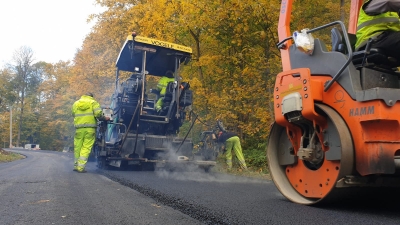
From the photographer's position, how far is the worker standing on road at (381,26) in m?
3.08

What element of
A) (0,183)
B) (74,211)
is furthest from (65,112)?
(74,211)

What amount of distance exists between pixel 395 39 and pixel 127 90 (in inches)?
245

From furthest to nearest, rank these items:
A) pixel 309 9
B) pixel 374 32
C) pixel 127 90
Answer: pixel 309 9 < pixel 127 90 < pixel 374 32

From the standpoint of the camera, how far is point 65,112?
110 feet

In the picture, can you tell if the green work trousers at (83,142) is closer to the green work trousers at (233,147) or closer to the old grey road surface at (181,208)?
the old grey road surface at (181,208)

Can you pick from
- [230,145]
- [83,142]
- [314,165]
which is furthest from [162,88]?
[314,165]

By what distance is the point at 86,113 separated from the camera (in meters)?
8.07

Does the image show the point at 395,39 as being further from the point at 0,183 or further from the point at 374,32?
the point at 0,183

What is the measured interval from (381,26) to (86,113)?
6178 mm

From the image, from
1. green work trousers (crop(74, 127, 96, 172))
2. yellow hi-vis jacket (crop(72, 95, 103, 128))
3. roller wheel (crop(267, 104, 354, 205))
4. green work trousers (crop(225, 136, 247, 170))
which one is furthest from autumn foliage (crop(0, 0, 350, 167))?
roller wheel (crop(267, 104, 354, 205))

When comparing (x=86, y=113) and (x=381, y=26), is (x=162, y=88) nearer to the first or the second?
(x=86, y=113)

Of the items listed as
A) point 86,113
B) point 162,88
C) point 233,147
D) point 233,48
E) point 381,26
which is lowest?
point 233,147

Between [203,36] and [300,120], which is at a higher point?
[203,36]

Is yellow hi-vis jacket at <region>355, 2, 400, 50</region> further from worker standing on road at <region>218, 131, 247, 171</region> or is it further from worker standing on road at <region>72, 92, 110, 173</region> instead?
worker standing on road at <region>218, 131, 247, 171</region>
